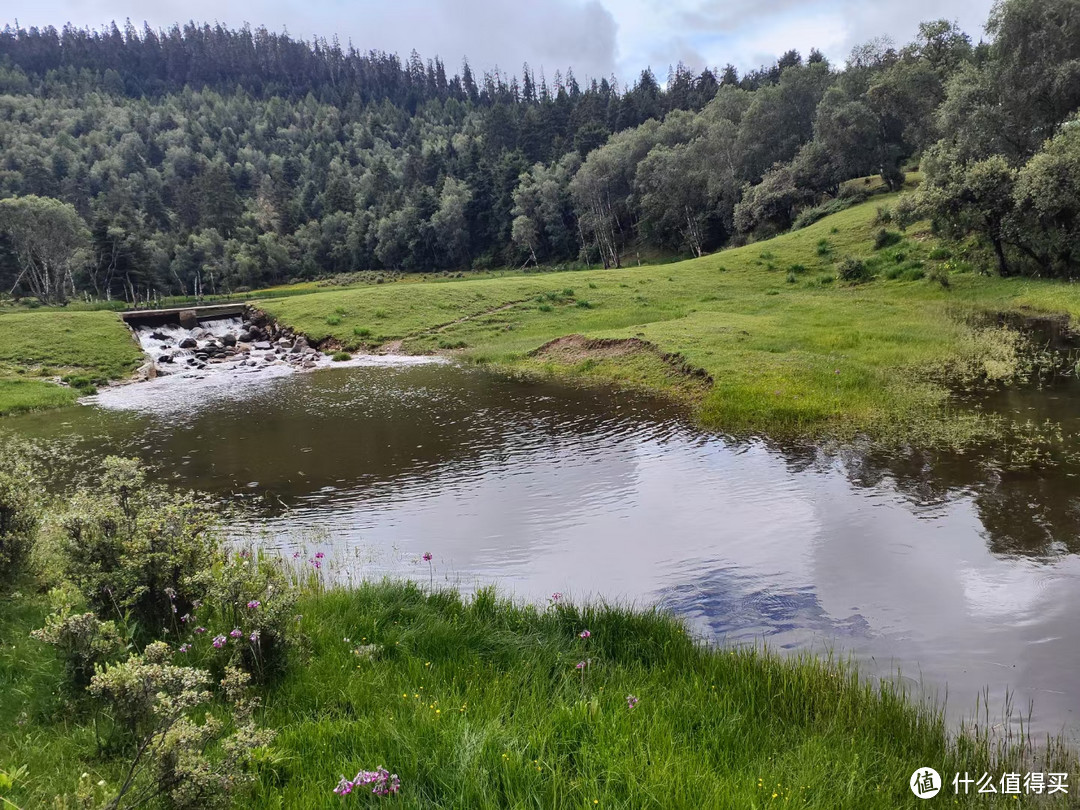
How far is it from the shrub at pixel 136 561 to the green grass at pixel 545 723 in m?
0.85

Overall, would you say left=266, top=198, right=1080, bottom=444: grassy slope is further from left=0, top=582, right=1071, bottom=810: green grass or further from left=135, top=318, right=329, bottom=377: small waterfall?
left=0, top=582, right=1071, bottom=810: green grass

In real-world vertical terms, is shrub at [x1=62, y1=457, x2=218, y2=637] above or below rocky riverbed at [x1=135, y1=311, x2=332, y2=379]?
below

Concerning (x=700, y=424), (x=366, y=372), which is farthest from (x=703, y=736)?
(x=366, y=372)

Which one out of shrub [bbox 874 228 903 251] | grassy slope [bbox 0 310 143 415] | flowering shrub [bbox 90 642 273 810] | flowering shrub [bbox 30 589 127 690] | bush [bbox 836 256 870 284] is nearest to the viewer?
flowering shrub [bbox 90 642 273 810]

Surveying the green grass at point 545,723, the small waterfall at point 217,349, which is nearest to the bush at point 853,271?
the small waterfall at point 217,349

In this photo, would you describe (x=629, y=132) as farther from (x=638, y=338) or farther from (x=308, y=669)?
(x=308, y=669)

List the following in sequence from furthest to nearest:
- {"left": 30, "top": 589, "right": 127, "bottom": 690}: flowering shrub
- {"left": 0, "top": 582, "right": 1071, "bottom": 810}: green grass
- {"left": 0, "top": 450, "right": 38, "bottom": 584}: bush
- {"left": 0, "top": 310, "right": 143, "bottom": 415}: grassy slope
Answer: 1. {"left": 0, "top": 310, "right": 143, "bottom": 415}: grassy slope
2. {"left": 0, "top": 450, "right": 38, "bottom": 584}: bush
3. {"left": 30, "top": 589, "right": 127, "bottom": 690}: flowering shrub
4. {"left": 0, "top": 582, "right": 1071, "bottom": 810}: green grass

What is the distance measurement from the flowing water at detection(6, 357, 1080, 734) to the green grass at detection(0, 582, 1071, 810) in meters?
1.59

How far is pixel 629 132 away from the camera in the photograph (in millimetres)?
111000

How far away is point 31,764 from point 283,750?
1797mm

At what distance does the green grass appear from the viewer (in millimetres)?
4242

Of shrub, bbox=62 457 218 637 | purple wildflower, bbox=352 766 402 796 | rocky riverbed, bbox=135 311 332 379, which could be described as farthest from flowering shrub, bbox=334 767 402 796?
rocky riverbed, bbox=135 311 332 379

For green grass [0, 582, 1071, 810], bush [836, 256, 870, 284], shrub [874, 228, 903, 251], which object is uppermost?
shrub [874, 228, 903, 251]

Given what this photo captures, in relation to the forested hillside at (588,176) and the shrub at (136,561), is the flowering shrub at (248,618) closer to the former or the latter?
the shrub at (136,561)
